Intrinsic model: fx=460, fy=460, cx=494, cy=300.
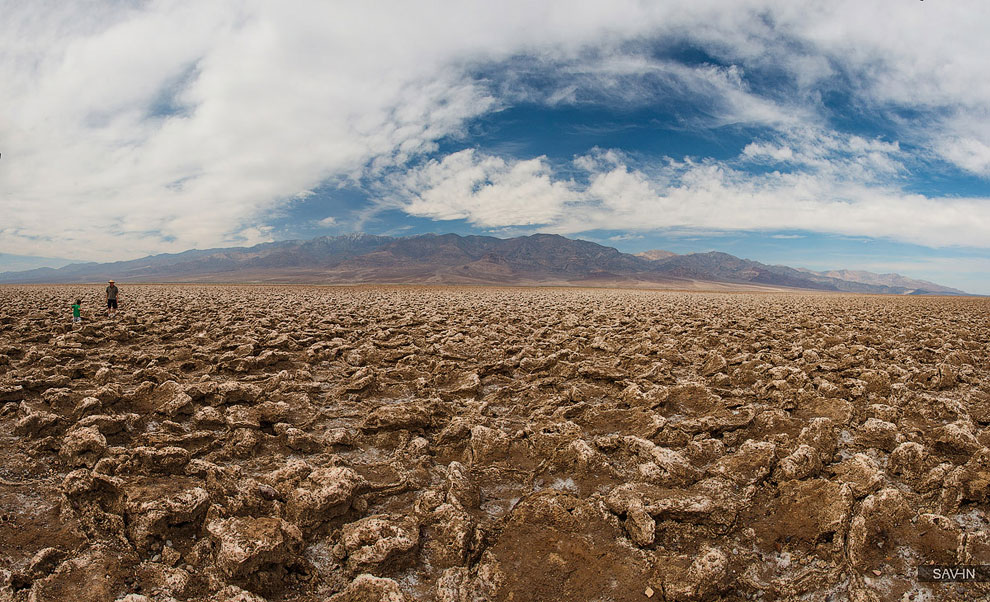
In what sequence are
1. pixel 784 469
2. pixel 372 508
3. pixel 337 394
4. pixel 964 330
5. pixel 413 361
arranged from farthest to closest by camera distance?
pixel 964 330 → pixel 413 361 → pixel 337 394 → pixel 784 469 → pixel 372 508

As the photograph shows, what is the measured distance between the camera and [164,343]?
7.23 metres

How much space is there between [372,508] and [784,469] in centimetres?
251

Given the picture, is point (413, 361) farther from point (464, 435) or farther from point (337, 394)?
point (464, 435)

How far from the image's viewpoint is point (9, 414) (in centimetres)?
373

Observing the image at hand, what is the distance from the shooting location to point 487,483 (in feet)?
9.70

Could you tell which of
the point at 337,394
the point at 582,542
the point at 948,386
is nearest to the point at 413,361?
the point at 337,394

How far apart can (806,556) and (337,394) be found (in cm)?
406

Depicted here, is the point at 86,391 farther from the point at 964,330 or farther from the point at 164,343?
the point at 964,330

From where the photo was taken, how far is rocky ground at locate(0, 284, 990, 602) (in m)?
2.03

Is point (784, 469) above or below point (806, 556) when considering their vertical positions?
above

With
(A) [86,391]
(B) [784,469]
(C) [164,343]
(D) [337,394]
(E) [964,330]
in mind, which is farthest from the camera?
(E) [964,330]

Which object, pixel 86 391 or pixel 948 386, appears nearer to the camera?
pixel 86 391

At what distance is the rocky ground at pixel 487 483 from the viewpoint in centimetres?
203

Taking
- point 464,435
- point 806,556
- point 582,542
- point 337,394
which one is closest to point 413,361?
point 337,394
